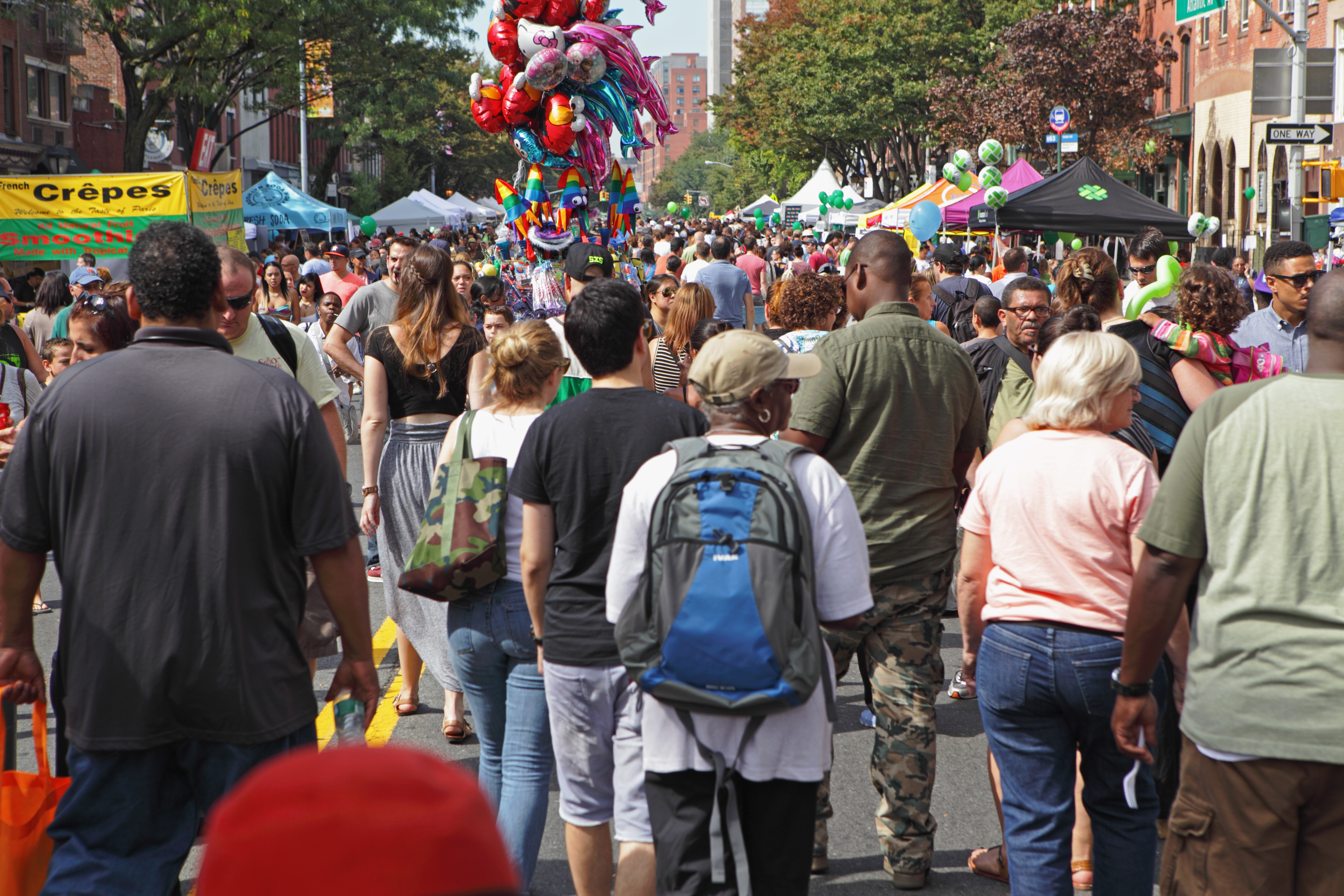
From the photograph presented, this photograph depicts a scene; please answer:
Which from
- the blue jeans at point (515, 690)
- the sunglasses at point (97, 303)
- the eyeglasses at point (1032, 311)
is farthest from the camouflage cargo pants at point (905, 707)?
the sunglasses at point (97, 303)

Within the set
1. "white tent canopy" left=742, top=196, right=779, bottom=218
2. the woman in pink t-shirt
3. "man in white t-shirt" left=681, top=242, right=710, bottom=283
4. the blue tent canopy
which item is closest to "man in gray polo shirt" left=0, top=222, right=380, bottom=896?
the woman in pink t-shirt

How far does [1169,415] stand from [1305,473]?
2.05m

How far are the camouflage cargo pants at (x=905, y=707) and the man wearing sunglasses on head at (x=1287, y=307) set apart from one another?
270 cm

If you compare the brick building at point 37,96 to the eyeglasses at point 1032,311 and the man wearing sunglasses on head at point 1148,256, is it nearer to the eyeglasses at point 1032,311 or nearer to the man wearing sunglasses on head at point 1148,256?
the man wearing sunglasses on head at point 1148,256

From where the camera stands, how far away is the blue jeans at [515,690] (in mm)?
3705

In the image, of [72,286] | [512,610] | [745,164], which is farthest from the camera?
[745,164]

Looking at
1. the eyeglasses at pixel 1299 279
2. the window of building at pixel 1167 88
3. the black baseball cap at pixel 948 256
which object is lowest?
the eyeglasses at pixel 1299 279

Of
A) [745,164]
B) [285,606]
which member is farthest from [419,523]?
[745,164]

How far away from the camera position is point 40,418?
9.53 feet


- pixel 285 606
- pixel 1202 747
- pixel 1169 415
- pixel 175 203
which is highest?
pixel 175 203

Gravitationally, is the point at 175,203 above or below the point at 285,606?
above

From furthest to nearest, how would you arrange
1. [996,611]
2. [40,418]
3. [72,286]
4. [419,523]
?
[72,286], [419,523], [996,611], [40,418]

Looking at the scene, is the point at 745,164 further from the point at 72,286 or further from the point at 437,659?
the point at 437,659

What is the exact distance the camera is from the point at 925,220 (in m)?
19.3
